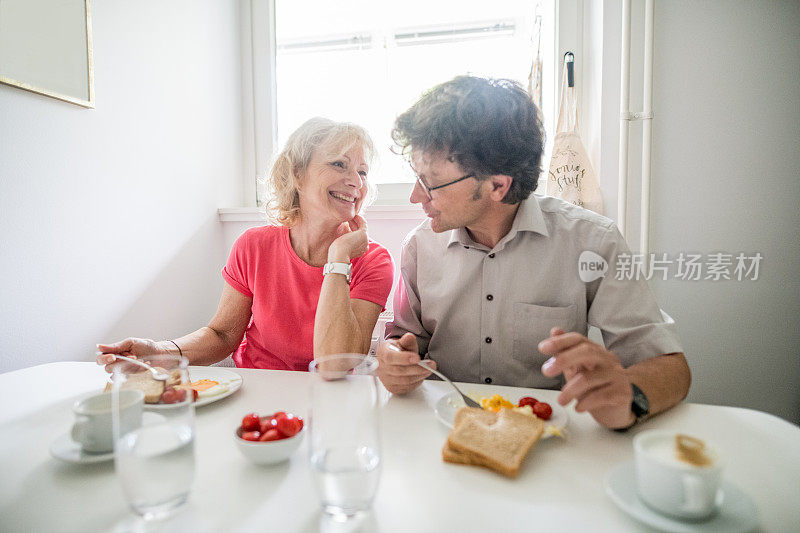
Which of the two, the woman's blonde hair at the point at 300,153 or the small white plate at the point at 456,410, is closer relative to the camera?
the small white plate at the point at 456,410

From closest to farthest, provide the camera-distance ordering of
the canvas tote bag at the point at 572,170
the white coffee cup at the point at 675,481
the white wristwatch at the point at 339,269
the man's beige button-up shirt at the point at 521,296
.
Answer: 1. the white coffee cup at the point at 675,481
2. the man's beige button-up shirt at the point at 521,296
3. the white wristwatch at the point at 339,269
4. the canvas tote bag at the point at 572,170

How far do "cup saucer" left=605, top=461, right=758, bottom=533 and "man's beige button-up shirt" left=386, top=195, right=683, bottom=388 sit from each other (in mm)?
531

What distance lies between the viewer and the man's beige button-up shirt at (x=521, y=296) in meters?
1.12

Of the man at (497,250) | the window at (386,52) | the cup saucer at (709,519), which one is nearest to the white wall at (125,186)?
the window at (386,52)

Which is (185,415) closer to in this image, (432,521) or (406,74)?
(432,521)

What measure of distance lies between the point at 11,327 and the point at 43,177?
469mm

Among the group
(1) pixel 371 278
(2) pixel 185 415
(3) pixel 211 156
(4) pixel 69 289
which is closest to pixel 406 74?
(3) pixel 211 156

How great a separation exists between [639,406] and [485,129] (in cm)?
75

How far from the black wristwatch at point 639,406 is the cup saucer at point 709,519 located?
184 millimetres

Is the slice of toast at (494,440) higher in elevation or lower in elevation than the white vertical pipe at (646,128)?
lower

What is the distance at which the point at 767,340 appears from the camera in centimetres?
172

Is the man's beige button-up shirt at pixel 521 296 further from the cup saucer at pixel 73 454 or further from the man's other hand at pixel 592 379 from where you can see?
the cup saucer at pixel 73 454

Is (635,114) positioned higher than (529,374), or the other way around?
(635,114)

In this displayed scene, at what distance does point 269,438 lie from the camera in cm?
66
